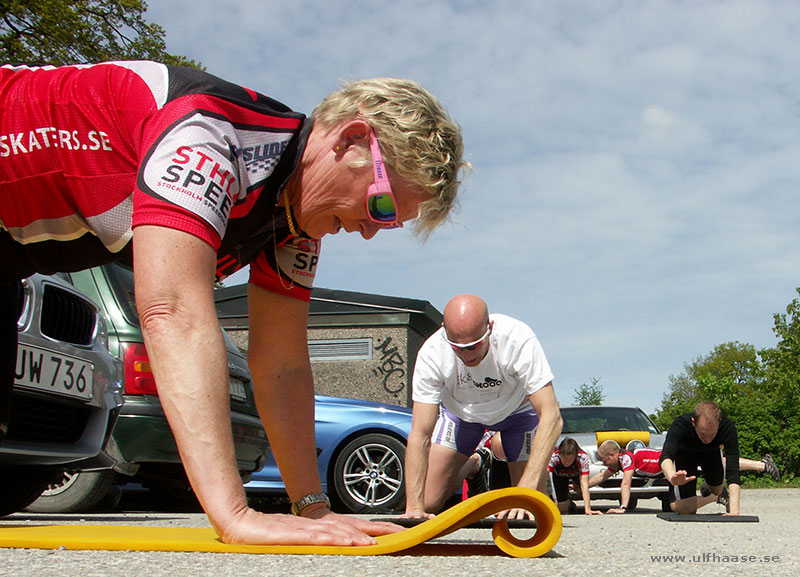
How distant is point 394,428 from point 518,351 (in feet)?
8.89

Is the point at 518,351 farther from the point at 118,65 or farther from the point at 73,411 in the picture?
the point at 118,65

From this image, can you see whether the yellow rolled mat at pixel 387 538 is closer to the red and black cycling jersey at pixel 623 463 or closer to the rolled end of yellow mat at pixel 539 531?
the rolled end of yellow mat at pixel 539 531

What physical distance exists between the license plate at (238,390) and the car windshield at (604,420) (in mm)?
6111

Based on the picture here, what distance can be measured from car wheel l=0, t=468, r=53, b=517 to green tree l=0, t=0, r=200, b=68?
12.6m

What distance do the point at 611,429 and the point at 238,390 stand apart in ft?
22.1

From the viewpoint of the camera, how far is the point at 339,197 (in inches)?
89.5

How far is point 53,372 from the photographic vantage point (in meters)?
4.21

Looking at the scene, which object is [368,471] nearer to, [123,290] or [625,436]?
[123,290]

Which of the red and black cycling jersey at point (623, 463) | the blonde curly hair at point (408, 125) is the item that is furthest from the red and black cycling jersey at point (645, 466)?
the blonde curly hair at point (408, 125)

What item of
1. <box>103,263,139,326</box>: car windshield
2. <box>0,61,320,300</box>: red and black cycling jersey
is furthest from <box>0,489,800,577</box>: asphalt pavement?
<box>103,263,139,326</box>: car windshield

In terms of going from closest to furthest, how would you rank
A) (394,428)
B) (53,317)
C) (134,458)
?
(53,317) → (134,458) → (394,428)

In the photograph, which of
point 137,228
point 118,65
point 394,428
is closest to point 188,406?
point 137,228

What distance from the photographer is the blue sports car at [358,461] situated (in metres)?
7.58

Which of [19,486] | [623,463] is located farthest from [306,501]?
[623,463]
